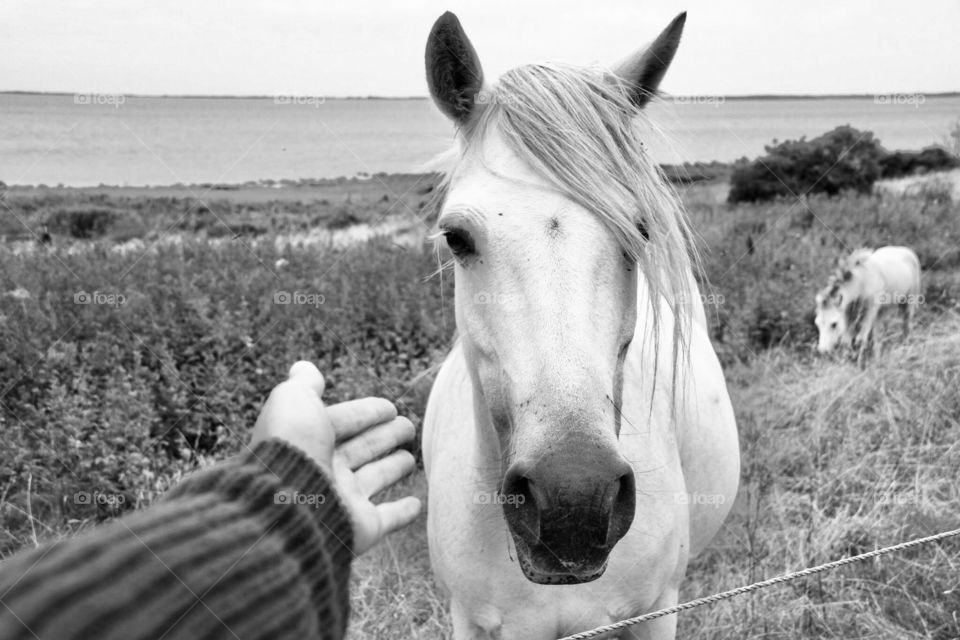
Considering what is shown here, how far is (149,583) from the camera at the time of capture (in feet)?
2.63

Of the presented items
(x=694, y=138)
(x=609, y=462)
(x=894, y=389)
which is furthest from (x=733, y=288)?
(x=609, y=462)

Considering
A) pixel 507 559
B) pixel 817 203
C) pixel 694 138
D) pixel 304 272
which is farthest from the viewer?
pixel 817 203

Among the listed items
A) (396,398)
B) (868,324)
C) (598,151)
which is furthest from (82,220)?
(598,151)

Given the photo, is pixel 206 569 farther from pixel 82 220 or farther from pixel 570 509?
pixel 82 220

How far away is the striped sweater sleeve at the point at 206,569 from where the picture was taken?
0.73m

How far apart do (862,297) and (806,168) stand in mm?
12805

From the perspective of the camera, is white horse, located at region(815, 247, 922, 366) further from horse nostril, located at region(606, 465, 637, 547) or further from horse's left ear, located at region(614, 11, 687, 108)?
horse nostril, located at region(606, 465, 637, 547)

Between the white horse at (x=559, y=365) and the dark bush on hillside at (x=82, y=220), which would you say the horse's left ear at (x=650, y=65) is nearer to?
the white horse at (x=559, y=365)

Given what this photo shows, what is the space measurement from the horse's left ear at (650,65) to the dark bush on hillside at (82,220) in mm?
15683

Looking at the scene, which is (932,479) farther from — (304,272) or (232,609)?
(304,272)

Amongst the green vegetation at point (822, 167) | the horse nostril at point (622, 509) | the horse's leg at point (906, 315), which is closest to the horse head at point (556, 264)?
the horse nostril at point (622, 509)

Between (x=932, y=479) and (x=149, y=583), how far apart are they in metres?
4.77

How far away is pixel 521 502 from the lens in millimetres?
1538

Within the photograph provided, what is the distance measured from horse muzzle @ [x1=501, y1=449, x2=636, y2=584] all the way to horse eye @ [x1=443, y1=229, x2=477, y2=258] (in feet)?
1.89
